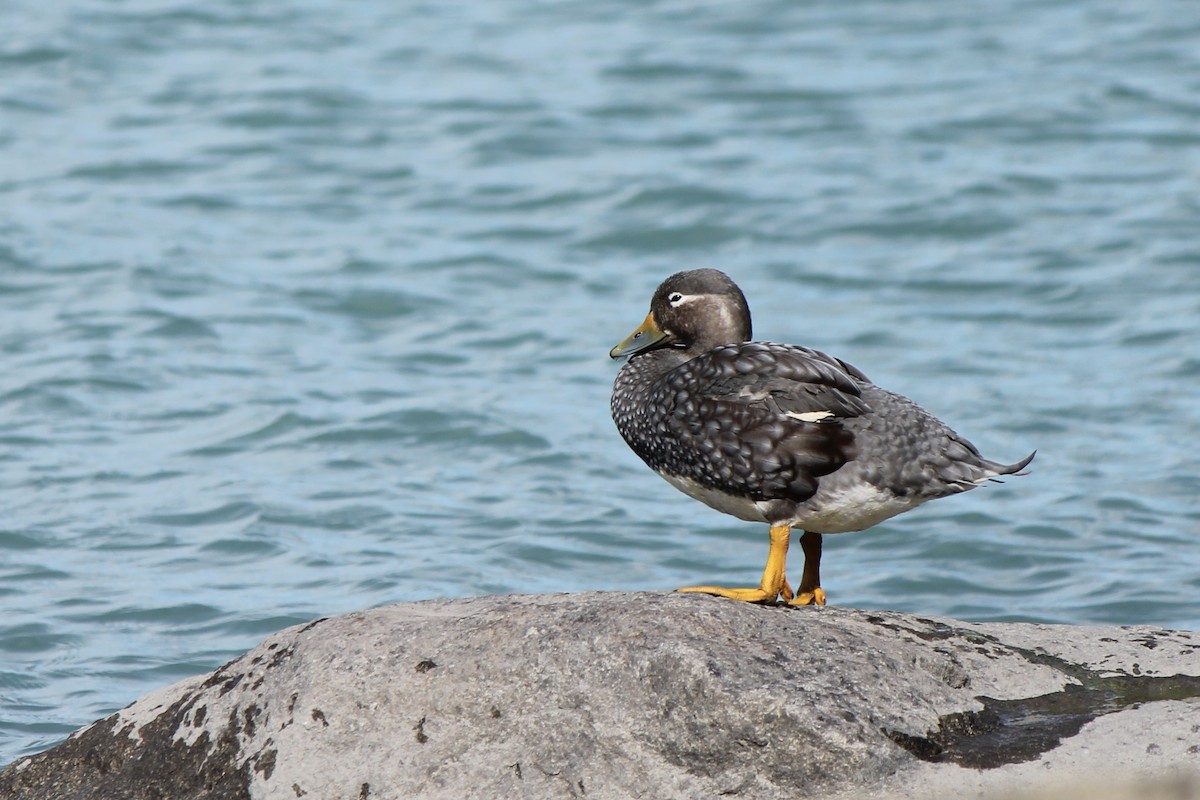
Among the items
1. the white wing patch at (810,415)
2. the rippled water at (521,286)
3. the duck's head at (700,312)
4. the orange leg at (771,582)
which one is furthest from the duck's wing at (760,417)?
the rippled water at (521,286)

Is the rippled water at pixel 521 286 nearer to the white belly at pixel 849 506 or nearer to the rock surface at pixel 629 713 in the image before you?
the rock surface at pixel 629 713

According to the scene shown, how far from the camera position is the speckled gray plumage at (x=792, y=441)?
4.96 m

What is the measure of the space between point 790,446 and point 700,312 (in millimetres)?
827

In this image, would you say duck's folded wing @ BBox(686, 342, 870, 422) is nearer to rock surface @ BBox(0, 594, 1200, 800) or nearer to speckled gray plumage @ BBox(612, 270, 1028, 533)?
speckled gray plumage @ BBox(612, 270, 1028, 533)

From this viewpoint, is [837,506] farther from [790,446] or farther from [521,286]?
[521,286]

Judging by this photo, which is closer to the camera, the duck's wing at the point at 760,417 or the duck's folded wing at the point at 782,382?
the duck's wing at the point at 760,417

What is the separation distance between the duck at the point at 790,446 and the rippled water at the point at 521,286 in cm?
244

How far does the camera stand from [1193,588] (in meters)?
7.43

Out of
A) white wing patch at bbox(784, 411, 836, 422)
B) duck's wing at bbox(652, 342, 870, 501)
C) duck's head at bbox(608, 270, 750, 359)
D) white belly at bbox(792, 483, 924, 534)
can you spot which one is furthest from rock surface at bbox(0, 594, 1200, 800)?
duck's head at bbox(608, 270, 750, 359)

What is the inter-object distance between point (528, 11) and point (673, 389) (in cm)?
1367

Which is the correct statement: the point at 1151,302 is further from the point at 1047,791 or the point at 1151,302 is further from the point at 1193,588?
the point at 1047,791

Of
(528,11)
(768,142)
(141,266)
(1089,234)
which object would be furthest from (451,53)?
(1089,234)

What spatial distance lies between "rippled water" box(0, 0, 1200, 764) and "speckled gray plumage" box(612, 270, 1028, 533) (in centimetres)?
246

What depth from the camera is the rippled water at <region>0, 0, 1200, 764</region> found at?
25.7ft
